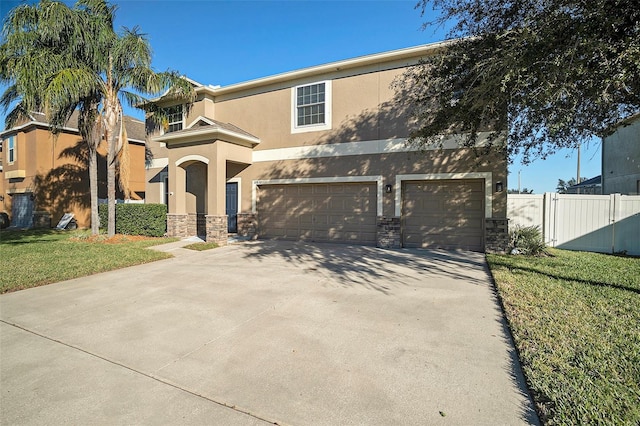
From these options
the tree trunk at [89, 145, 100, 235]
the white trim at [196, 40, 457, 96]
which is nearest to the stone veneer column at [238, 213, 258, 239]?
the white trim at [196, 40, 457, 96]

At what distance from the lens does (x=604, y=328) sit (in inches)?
158

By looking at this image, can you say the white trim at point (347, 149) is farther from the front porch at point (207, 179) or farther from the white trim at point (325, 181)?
the front porch at point (207, 179)

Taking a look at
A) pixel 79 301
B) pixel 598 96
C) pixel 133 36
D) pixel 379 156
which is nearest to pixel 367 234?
pixel 379 156

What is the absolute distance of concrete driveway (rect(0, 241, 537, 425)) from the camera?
2.63 metres

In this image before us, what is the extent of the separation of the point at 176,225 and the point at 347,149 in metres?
7.59

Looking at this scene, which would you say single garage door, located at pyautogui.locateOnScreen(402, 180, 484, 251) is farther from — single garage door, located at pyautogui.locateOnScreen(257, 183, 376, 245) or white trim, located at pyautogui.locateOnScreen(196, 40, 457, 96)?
white trim, located at pyautogui.locateOnScreen(196, 40, 457, 96)

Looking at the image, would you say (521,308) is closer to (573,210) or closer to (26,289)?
(573,210)

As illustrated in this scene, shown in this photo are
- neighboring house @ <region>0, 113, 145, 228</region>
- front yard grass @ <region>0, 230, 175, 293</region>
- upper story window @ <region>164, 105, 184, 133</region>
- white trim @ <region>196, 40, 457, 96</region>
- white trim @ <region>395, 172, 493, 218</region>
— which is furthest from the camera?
neighboring house @ <region>0, 113, 145, 228</region>

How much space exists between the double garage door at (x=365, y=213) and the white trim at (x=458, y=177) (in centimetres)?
28

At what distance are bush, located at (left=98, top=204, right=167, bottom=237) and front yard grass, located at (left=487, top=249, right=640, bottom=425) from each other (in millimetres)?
12676

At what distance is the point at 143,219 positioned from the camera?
13703mm

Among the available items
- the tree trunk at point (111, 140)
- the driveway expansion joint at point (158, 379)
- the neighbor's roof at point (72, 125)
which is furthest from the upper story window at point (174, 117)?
the driveway expansion joint at point (158, 379)

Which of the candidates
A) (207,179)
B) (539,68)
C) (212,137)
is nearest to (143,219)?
(207,179)

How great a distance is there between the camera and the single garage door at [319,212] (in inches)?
458
